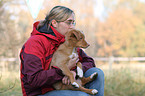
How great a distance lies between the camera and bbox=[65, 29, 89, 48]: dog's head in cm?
293

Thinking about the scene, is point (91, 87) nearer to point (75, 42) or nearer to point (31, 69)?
point (75, 42)

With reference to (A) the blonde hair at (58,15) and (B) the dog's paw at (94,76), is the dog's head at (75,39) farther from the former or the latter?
(B) the dog's paw at (94,76)

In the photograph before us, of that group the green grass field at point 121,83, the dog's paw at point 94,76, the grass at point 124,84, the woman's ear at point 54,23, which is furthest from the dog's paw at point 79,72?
the grass at point 124,84

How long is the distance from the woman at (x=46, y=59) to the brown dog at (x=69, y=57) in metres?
0.07

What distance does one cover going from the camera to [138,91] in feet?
20.2

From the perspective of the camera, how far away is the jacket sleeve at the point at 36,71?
92.0 inches

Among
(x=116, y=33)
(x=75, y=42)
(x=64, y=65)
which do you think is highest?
(x=75, y=42)

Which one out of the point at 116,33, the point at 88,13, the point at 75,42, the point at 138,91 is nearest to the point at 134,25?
the point at 116,33

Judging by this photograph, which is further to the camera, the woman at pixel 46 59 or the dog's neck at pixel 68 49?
the dog's neck at pixel 68 49

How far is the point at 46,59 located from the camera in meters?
2.62

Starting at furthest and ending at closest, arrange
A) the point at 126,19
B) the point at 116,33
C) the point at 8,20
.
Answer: the point at 126,19 < the point at 116,33 < the point at 8,20

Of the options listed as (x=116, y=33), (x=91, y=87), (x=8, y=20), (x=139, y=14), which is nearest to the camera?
(x=91, y=87)

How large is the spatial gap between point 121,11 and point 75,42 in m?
28.4

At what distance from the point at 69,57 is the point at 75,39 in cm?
32
